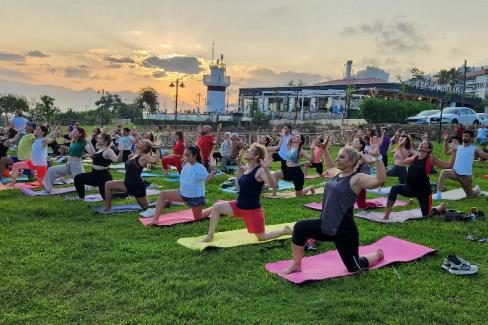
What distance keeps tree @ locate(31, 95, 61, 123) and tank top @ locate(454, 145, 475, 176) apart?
4536cm

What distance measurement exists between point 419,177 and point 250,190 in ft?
11.7

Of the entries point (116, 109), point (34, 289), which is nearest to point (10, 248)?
point (34, 289)

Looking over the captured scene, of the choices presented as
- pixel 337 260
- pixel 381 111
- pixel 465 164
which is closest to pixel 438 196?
pixel 465 164

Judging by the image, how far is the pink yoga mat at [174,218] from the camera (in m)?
7.91

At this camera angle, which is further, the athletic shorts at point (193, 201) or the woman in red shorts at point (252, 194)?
the athletic shorts at point (193, 201)

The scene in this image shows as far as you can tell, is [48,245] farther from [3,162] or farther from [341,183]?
[3,162]

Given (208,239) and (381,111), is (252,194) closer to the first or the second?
(208,239)

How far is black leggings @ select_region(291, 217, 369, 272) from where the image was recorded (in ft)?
17.4

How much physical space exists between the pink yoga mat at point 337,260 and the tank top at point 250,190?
103cm

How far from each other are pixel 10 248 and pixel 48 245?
19.0 inches

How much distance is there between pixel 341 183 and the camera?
5188 mm

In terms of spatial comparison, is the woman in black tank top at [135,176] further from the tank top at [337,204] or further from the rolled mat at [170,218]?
the tank top at [337,204]

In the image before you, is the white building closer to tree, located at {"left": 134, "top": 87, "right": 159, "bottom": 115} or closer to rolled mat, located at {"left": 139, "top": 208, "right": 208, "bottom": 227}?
tree, located at {"left": 134, "top": 87, "right": 159, "bottom": 115}

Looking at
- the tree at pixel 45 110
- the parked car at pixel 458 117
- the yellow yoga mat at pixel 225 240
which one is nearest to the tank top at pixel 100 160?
the yellow yoga mat at pixel 225 240
